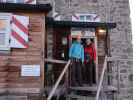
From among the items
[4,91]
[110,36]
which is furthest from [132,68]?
[4,91]

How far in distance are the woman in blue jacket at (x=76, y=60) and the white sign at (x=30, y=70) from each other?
1.92 metres

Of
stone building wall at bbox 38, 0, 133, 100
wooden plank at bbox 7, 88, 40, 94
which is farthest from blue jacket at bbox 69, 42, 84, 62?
stone building wall at bbox 38, 0, 133, 100

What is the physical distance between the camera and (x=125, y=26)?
15.8m

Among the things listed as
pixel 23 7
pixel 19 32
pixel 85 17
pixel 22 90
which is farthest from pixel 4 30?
pixel 85 17

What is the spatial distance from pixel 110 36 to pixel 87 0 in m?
2.21

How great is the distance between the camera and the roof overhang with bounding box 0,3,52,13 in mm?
10102

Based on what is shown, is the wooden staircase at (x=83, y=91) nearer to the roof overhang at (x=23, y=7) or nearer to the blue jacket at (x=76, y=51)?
the blue jacket at (x=76, y=51)

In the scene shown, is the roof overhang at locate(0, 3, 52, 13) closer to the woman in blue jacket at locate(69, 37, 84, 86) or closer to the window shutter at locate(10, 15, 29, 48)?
the window shutter at locate(10, 15, 29, 48)

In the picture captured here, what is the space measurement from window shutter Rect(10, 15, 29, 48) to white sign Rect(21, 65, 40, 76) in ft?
2.27

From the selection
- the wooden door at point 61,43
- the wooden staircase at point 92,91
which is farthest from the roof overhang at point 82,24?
the wooden staircase at point 92,91

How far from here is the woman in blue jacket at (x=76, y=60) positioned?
1165 centimetres

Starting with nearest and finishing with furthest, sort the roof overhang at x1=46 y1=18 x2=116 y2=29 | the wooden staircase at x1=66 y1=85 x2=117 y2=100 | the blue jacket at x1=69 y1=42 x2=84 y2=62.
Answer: the wooden staircase at x1=66 y1=85 x2=117 y2=100, the blue jacket at x1=69 y1=42 x2=84 y2=62, the roof overhang at x1=46 y1=18 x2=116 y2=29

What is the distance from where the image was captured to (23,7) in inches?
400

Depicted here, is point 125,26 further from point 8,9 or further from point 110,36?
point 8,9
